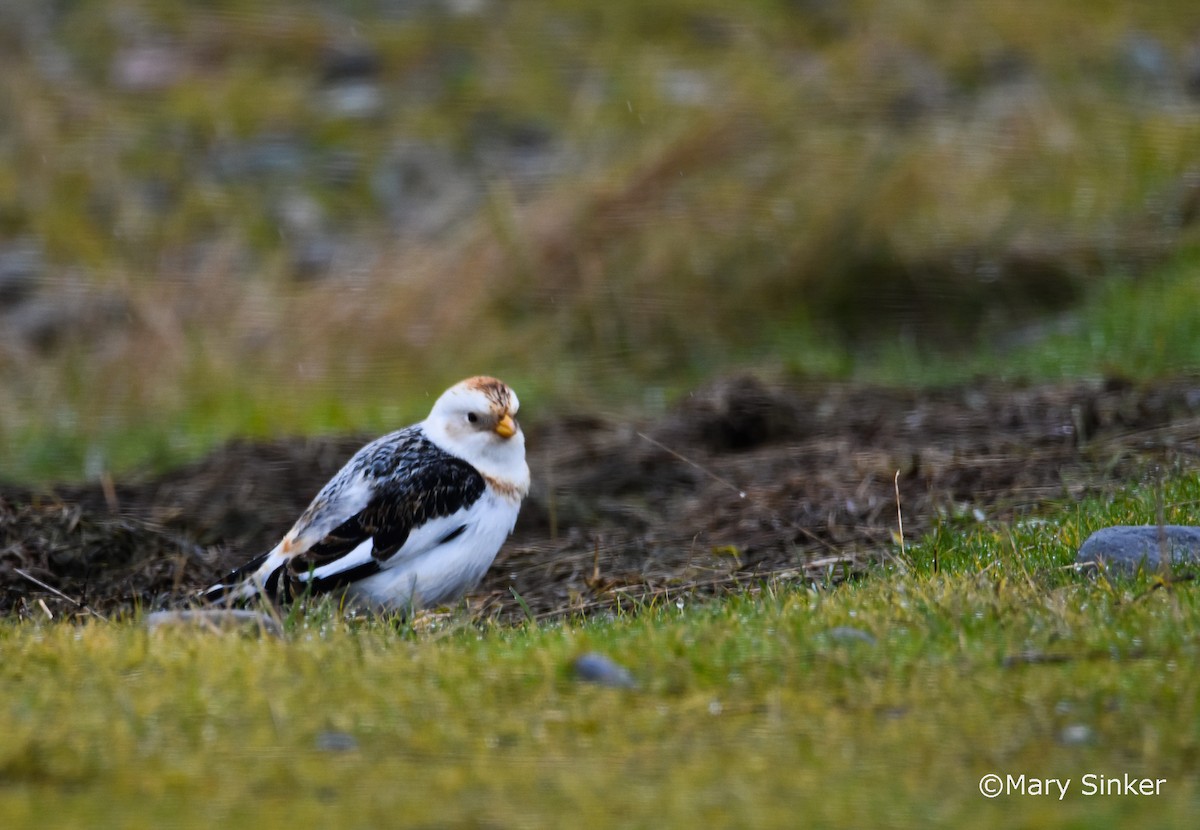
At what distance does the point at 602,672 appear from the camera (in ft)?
13.9

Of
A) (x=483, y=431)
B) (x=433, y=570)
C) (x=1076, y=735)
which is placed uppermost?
(x=1076, y=735)

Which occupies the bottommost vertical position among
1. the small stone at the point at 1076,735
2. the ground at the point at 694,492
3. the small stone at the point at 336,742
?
the ground at the point at 694,492

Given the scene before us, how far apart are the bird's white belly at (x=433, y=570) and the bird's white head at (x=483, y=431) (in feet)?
1.06

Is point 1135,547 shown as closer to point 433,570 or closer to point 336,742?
point 433,570

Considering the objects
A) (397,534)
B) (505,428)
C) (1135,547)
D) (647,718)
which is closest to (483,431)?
(505,428)

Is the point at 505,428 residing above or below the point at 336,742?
below

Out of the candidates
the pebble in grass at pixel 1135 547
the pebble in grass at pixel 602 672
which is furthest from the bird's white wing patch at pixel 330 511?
the pebble in grass at pixel 1135 547

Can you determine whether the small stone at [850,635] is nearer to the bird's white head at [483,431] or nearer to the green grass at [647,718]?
the green grass at [647,718]

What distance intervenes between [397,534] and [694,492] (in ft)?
8.09

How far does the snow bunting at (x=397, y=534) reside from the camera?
234 inches

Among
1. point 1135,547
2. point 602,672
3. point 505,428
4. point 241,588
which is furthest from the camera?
point 505,428

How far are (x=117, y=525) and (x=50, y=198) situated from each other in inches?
291

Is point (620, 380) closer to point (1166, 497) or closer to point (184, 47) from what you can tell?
point (1166, 497)

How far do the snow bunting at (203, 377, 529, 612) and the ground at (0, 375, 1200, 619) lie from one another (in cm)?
26
